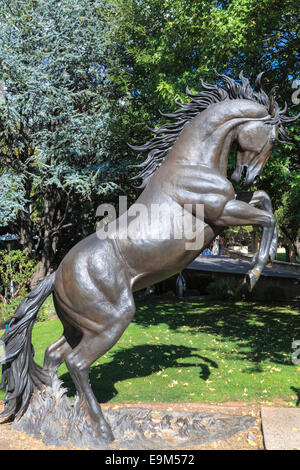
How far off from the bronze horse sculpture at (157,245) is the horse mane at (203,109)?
0.04 ft

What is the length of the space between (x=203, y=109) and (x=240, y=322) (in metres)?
8.88

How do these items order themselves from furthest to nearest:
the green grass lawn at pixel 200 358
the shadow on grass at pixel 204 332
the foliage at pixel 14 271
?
1. the foliage at pixel 14 271
2. the shadow on grass at pixel 204 332
3. the green grass lawn at pixel 200 358

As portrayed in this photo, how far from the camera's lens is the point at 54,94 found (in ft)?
47.4

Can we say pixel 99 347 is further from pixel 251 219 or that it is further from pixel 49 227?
pixel 49 227

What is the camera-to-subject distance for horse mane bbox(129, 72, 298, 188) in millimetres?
4684

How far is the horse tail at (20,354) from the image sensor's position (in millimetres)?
4582

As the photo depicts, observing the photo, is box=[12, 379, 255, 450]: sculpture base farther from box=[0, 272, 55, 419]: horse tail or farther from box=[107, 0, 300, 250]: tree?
box=[107, 0, 300, 250]: tree

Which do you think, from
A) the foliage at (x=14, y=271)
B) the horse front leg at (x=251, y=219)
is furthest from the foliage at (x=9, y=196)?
the horse front leg at (x=251, y=219)

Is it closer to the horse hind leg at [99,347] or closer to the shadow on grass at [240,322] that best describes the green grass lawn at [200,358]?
the shadow on grass at [240,322]

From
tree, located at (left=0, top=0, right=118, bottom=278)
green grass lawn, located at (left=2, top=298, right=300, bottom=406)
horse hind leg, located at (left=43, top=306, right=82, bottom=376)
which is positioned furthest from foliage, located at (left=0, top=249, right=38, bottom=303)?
horse hind leg, located at (left=43, top=306, right=82, bottom=376)

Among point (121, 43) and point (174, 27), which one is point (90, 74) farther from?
point (174, 27)

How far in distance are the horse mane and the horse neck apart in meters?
0.21

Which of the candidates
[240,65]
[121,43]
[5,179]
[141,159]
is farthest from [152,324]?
[121,43]

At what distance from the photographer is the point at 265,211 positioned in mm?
4426
